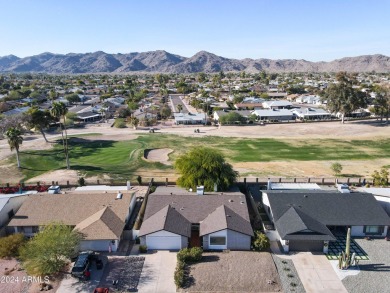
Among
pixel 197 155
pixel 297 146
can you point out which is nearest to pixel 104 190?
pixel 197 155

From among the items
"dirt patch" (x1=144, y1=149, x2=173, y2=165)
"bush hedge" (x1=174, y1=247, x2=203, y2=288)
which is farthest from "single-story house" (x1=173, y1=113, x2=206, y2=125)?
"bush hedge" (x1=174, y1=247, x2=203, y2=288)

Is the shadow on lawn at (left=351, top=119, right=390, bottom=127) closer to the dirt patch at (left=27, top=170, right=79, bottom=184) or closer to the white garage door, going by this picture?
the dirt patch at (left=27, top=170, right=79, bottom=184)

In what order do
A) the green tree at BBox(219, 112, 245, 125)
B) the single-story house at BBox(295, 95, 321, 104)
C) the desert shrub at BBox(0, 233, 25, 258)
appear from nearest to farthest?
the desert shrub at BBox(0, 233, 25, 258), the green tree at BBox(219, 112, 245, 125), the single-story house at BBox(295, 95, 321, 104)

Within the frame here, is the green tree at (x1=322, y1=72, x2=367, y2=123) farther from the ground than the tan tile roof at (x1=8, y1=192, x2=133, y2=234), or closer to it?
farther from the ground

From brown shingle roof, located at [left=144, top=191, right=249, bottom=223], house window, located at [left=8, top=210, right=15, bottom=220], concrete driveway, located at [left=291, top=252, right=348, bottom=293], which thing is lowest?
concrete driveway, located at [left=291, top=252, right=348, bottom=293]

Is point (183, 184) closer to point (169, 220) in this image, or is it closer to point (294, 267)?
point (169, 220)
